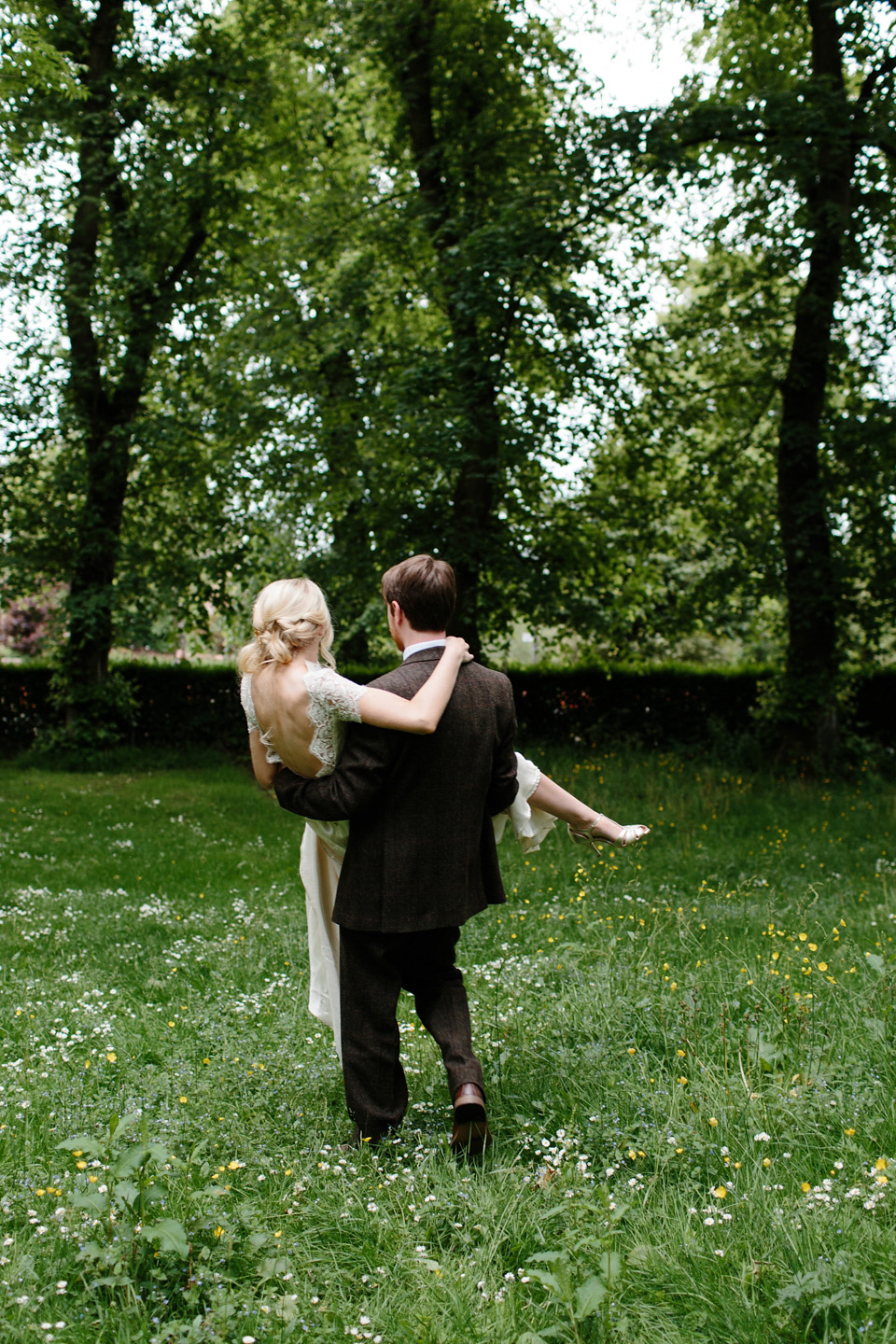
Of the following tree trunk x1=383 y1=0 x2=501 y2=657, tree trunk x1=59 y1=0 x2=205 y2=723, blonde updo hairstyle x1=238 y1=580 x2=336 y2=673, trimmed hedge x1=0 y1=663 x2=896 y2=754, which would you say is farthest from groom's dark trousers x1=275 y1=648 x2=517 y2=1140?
tree trunk x1=59 y1=0 x2=205 y2=723

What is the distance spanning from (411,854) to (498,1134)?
1.15m

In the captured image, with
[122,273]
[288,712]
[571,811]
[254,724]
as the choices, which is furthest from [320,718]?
[122,273]

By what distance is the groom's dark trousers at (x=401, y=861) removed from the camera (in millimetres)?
3369

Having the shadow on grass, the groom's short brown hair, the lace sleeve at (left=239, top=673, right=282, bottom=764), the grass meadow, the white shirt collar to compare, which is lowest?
the shadow on grass

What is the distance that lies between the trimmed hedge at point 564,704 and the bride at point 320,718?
41.7 ft

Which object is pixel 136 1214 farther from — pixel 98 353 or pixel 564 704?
pixel 98 353

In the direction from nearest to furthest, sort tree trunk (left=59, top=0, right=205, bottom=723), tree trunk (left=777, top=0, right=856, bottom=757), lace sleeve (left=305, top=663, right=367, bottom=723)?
1. lace sleeve (left=305, top=663, right=367, bottom=723)
2. tree trunk (left=777, top=0, right=856, bottom=757)
3. tree trunk (left=59, top=0, right=205, bottom=723)

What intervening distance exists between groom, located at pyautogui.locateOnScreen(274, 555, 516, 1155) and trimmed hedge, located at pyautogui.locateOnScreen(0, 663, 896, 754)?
42.7 ft

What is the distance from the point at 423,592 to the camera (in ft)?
11.4


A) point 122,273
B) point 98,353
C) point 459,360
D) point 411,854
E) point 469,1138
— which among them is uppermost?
point 122,273

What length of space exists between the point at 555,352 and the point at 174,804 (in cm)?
747

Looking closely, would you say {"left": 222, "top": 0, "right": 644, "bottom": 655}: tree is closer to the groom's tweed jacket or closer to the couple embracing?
the couple embracing

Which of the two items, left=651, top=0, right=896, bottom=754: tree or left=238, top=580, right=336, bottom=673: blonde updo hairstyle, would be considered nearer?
left=238, top=580, right=336, bottom=673: blonde updo hairstyle

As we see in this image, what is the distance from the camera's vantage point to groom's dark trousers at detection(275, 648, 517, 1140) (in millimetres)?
3369
